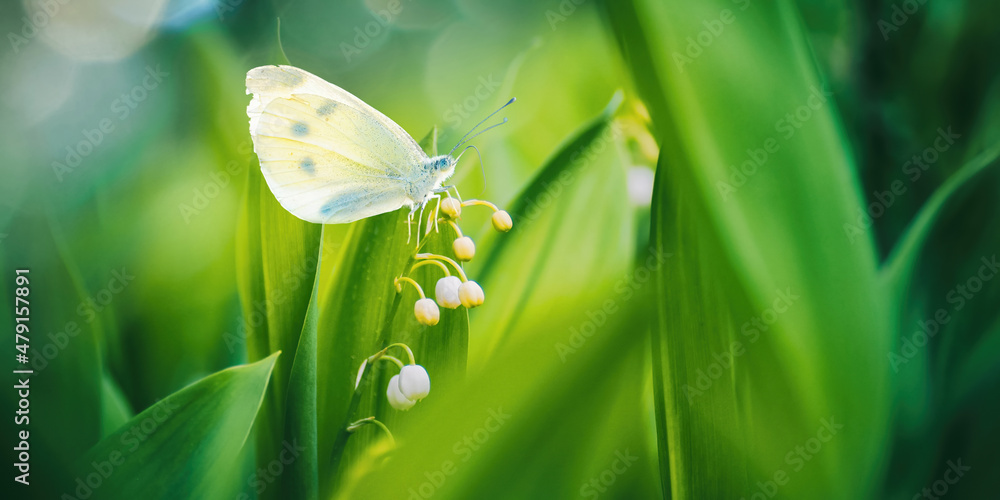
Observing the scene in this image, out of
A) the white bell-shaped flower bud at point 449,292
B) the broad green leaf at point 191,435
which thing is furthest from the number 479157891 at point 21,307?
the white bell-shaped flower bud at point 449,292

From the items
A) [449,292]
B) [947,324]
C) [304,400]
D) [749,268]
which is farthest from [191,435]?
[947,324]

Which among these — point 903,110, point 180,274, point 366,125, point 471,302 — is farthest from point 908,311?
point 180,274

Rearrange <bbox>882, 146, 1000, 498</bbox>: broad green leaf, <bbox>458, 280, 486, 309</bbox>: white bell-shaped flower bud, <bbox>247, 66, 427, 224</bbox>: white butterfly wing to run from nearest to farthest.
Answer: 1. <bbox>458, 280, 486, 309</bbox>: white bell-shaped flower bud
2. <bbox>247, 66, 427, 224</bbox>: white butterfly wing
3. <bbox>882, 146, 1000, 498</bbox>: broad green leaf

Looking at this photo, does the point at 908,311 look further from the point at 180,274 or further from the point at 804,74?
the point at 180,274

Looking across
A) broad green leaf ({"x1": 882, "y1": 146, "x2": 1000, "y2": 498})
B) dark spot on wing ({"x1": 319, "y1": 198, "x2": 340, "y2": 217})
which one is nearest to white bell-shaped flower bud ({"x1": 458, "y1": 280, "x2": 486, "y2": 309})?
dark spot on wing ({"x1": 319, "y1": 198, "x2": 340, "y2": 217})

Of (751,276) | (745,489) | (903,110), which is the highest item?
(903,110)

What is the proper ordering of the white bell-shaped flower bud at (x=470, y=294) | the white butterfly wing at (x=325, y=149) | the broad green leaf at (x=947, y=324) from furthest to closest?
the broad green leaf at (x=947, y=324) < the white butterfly wing at (x=325, y=149) < the white bell-shaped flower bud at (x=470, y=294)

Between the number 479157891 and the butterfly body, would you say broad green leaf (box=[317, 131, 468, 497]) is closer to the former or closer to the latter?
the butterfly body

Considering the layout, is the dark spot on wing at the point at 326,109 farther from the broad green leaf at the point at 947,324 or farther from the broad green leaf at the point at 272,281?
the broad green leaf at the point at 947,324
